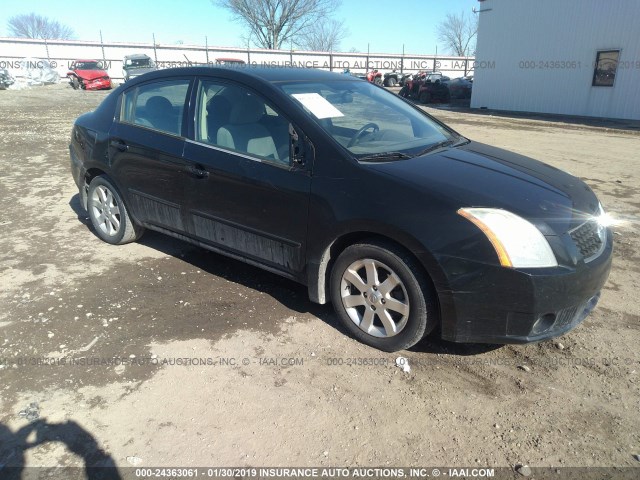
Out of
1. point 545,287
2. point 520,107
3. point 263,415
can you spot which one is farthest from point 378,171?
point 520,107

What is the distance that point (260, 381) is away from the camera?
9.25 ft

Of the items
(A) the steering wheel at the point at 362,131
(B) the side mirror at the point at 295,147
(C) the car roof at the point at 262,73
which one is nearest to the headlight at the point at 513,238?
(A) the steering wheel at the point at 362,131

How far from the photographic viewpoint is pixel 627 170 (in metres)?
8.52

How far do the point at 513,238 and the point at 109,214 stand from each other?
381 cm

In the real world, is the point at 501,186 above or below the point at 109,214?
above

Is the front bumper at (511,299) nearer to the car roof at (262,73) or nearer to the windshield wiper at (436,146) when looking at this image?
the windshield wiper at (436,146)

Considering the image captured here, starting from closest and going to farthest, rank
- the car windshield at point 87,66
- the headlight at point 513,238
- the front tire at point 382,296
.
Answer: the headlight at point 513,238
the front tire at point 382,296
the car windshield at point 87,66

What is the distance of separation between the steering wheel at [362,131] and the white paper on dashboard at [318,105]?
0.19 meters

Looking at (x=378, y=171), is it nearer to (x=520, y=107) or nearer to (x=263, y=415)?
(x=263, y=415)

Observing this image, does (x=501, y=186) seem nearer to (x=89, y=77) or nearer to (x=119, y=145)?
(x=119, y=145)

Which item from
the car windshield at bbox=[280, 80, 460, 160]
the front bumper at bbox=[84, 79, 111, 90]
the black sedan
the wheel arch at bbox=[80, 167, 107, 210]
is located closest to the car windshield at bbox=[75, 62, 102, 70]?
the front bumper at bbox=[84, 79, 111, 90]

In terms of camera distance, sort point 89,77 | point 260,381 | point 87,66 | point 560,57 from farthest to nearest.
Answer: point 87,66, point 89,77, point 560,57, point 260,381

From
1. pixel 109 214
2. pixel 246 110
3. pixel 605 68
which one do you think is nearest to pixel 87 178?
pixel 109 214

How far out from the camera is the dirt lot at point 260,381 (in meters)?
2.32
